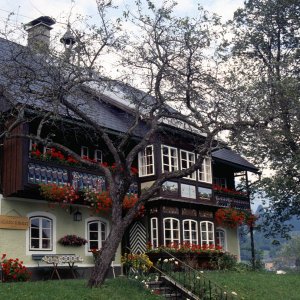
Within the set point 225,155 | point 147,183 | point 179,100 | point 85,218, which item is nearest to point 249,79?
point 179,100

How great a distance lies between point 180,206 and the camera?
79.3 ft

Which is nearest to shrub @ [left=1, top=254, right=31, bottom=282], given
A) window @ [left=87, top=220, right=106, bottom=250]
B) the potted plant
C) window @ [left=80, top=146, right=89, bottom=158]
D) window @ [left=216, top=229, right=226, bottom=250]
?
the potted plant

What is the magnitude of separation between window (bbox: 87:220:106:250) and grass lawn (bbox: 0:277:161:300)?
5674mm

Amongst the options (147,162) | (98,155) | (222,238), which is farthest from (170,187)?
(222,238)

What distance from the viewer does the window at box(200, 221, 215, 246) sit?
25.3 m

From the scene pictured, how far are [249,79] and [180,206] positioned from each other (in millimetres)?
7297

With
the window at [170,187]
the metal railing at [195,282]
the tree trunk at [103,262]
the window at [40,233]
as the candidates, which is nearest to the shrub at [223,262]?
the window at [170,187]

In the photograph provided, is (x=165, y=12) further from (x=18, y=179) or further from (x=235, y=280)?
(x=235, y=280)

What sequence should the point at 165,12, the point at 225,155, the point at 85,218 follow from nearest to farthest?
the point at 165,12 → the point at 85,218 → the point at 225,155

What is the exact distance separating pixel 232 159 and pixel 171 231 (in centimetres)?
843

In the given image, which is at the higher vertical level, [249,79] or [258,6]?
[258,6]

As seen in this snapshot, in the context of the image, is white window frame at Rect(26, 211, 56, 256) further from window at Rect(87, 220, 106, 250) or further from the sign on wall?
window at Rect(87, 220, 106, 250)

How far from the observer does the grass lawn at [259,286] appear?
57.4 feet

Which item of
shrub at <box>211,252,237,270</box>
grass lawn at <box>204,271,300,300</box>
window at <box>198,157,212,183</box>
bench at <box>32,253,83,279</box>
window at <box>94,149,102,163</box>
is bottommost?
grass lawn at <box>204,271,300,300</box>
